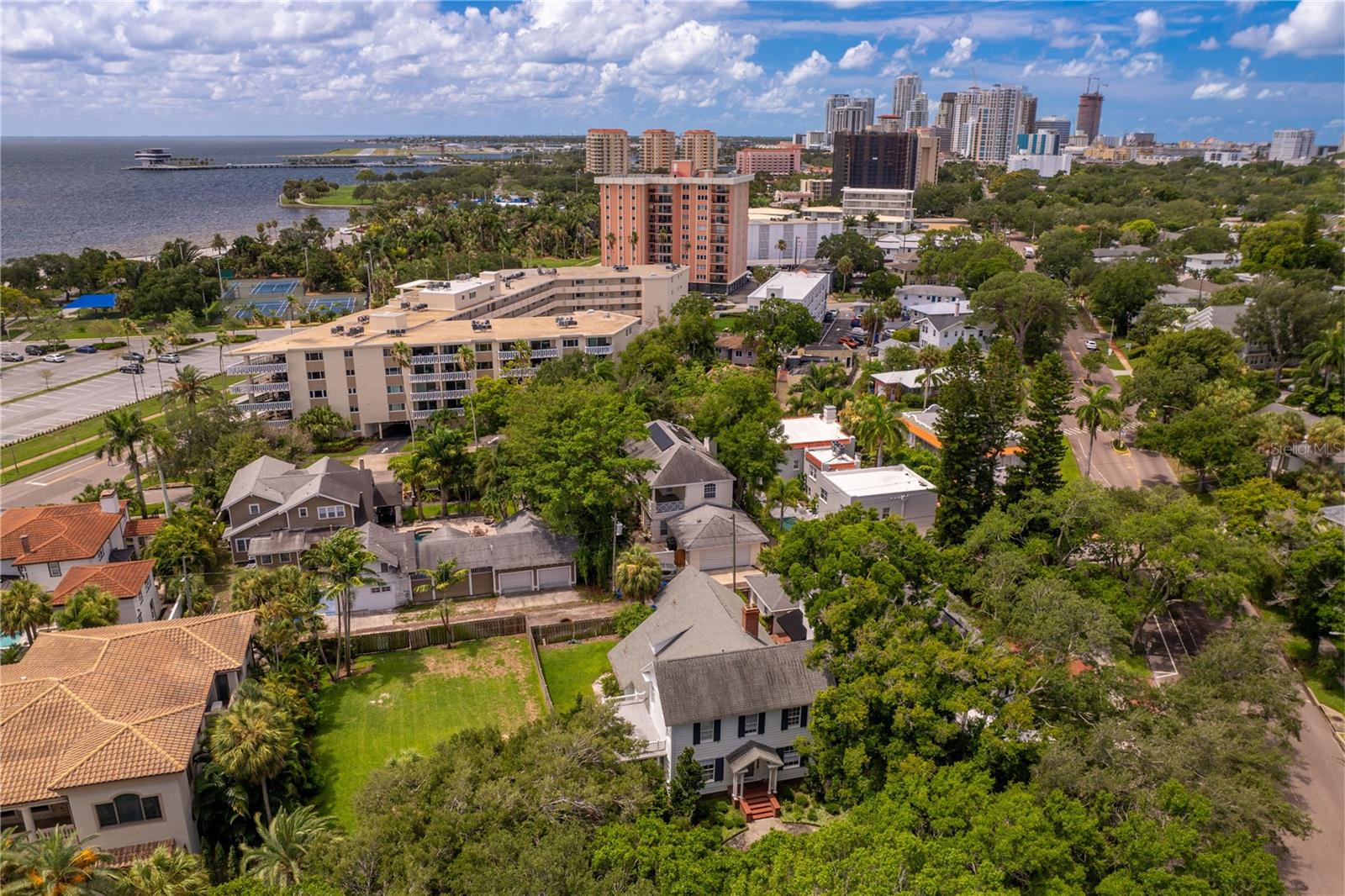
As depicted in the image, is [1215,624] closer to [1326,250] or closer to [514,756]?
[514,756]

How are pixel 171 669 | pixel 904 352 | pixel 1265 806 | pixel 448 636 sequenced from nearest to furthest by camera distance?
1. pixel 1265 806
2. pixel 171 669
3. pixel 448 636
4. pixel 904 352

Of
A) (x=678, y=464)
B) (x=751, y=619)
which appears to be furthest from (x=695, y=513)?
(x=751, y=619)

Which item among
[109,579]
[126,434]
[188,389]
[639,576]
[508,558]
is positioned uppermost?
[188,389]

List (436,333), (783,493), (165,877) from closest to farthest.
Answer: (165,877), (783,493), (436,333)

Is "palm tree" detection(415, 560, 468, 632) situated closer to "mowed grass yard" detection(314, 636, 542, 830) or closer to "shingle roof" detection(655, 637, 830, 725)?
"mowed grass yard" detection(314, 636, 542, 830)

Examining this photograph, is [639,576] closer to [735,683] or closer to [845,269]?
[735,683]

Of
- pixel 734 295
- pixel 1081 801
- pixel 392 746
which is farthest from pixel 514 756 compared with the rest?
pixel 734 295
